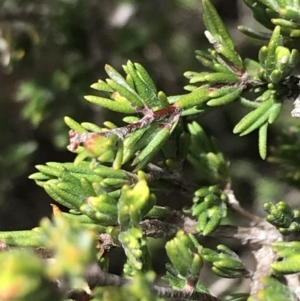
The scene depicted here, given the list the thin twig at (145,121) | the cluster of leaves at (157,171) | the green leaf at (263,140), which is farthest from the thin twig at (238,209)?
the thin twig at (145,121)

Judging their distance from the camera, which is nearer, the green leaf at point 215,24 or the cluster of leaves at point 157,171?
the cluster of leaves at point 157,171

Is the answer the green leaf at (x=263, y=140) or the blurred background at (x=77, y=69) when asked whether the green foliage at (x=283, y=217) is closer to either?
the green leaf at (x=263, y=140)

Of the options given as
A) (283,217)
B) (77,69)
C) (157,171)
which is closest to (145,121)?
(157,171)

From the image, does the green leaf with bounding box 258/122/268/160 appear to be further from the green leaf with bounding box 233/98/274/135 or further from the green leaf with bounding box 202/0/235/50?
the green leaf with bounding box 202/0/235/50

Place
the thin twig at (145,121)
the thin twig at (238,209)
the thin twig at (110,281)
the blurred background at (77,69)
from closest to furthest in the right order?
the thin twig at (110,281), the thin twig at (145,121), the thin twig at (238,209), the blurred background at (77,69)

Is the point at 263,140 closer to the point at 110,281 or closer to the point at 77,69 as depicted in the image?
the point at 110,281

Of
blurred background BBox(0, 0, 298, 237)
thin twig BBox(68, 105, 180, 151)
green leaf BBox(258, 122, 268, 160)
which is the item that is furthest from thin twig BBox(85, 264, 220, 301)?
blurred background BBox(0, 0, 298, 237)
